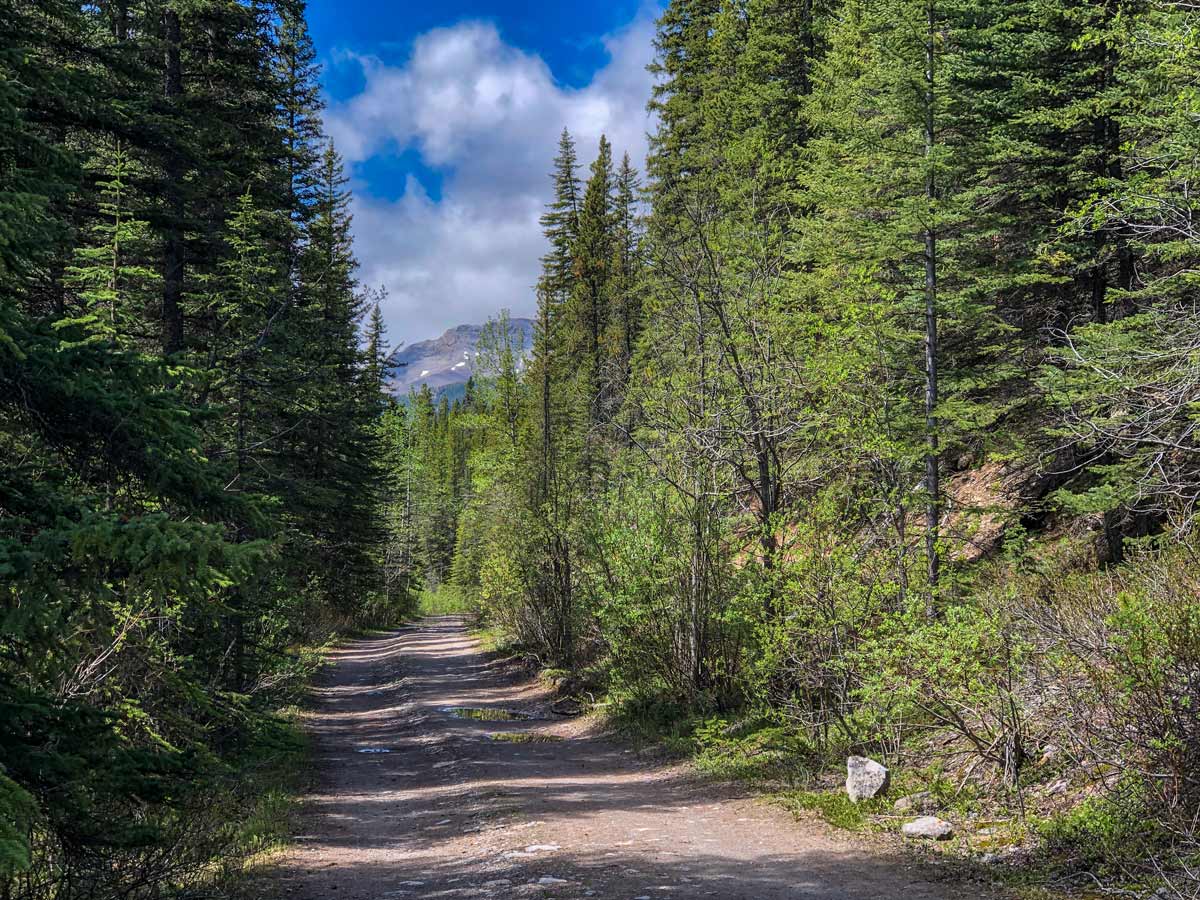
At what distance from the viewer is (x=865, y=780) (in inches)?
337

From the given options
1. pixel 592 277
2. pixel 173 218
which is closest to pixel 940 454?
pixel 173 218

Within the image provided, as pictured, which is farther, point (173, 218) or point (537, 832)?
point (173, 218)

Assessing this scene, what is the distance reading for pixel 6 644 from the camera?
486 cm

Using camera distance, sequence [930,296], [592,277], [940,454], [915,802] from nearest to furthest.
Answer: [915,802] < [930,296] < [940,454] < [592,277]

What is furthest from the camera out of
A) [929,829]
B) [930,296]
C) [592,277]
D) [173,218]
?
[592,277]

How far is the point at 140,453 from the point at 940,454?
1293 centimetres

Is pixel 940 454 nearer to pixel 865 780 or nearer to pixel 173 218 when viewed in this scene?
pixel 865 780

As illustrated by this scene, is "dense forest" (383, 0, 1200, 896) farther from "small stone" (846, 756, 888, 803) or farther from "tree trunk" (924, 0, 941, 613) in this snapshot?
"small stone" (846, 756, 888, 803)

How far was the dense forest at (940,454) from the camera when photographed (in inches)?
291

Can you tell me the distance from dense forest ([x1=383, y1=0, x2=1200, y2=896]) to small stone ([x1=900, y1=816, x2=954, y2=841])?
18.3 inches

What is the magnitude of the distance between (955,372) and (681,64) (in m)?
23.4

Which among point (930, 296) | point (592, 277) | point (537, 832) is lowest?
point (537, 832)

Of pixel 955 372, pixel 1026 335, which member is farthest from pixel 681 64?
pixel 955 372

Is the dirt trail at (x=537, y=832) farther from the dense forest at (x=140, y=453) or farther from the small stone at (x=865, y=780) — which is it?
the dense forest at (x=140, y=453)
